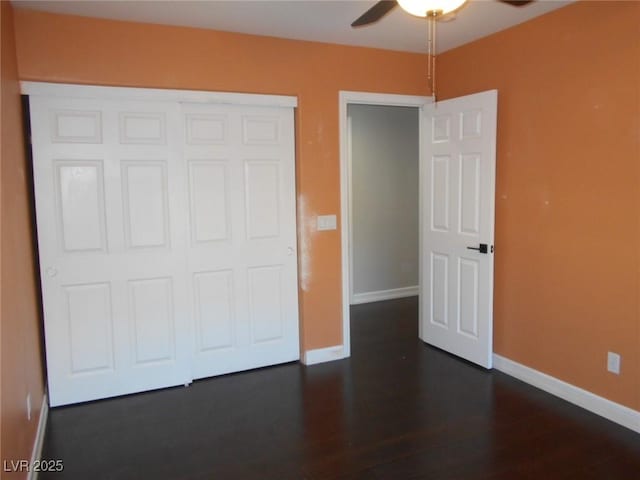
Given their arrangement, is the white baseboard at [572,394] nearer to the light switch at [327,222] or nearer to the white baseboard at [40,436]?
the light switch at [327,222]

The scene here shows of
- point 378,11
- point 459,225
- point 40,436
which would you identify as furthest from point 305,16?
point 40,436

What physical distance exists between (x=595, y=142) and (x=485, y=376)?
1.79 m

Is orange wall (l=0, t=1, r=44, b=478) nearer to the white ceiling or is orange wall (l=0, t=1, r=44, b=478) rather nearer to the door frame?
the white ceiling

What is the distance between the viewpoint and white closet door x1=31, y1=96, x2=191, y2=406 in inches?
119

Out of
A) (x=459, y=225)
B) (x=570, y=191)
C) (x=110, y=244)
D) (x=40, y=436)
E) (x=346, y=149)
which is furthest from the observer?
(x=346, y=149)

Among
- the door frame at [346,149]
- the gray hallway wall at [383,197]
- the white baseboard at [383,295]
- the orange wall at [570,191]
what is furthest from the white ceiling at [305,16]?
the white baseboard at [383,295]

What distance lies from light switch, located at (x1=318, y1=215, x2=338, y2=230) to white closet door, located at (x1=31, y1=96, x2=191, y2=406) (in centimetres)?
105

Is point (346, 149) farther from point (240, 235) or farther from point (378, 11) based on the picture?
point (378, 11)

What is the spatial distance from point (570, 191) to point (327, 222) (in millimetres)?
1732

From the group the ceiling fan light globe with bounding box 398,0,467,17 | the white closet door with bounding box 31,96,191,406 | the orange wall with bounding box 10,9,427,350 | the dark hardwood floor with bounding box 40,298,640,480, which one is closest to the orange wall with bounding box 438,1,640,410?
the dark hardwood floor with bounding box 40,298,640,480

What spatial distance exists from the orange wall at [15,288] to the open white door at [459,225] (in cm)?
295

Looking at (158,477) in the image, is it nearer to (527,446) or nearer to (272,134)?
(527,446)

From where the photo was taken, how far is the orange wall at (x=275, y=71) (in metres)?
2.97

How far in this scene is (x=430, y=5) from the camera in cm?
192
